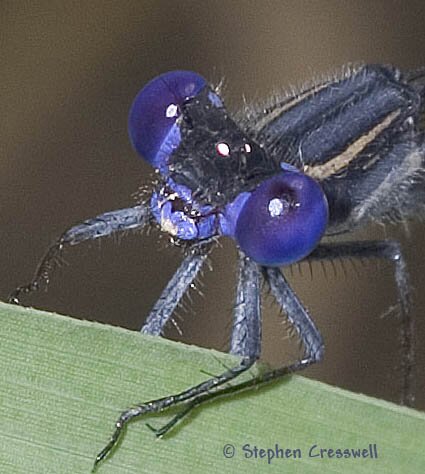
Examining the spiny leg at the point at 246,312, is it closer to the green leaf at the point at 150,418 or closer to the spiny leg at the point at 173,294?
the spiny leg at the point at 173,294

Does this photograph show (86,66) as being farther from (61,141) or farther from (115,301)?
(115,301)

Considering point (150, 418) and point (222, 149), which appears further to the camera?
point (222, 149)

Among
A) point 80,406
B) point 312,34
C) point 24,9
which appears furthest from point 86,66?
point 80,406

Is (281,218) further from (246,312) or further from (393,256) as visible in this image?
(393,256)

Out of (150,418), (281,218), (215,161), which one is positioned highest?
(215,161)

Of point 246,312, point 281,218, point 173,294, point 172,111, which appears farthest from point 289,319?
point 172,111

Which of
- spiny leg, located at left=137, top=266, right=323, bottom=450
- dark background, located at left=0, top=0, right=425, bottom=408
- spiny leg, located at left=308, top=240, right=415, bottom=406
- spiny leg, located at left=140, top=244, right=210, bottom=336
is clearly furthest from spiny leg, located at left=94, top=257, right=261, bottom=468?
dark background, located at left=0, top=0, right=425, bottom=408
